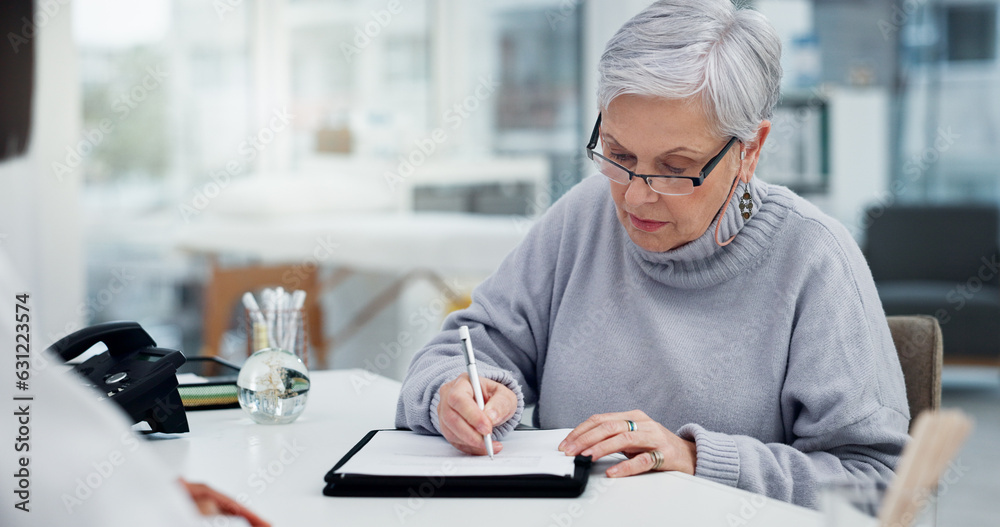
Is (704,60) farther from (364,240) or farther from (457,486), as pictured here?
(364,240)

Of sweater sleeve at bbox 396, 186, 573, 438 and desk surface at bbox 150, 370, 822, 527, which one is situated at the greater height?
sweater sleeve at bbox 396, 186, 573, 438

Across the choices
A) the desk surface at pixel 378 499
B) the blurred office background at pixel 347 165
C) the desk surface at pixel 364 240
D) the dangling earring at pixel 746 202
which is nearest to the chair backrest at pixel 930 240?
the blurred office background at pixel 347 165

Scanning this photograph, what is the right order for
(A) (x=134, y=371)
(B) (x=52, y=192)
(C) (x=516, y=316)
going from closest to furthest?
(A) (x=134, y=371) < (C) (x=516, y=316) < (B) (x=52, y=192)

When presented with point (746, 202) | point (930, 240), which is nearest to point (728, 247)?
point (746, 202)

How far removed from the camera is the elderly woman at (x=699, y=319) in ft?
3.73

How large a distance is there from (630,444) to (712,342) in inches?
13.3

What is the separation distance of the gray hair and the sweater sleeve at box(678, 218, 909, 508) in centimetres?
24

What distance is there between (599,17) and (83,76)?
243 cm

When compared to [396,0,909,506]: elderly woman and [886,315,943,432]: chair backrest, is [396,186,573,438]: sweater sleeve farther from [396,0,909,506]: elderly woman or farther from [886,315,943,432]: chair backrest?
[886,315,943,432]: chair backrest

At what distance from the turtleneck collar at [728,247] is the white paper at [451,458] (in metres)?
0.34

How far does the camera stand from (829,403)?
1171 millimetres

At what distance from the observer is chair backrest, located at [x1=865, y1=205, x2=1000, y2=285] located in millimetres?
4883

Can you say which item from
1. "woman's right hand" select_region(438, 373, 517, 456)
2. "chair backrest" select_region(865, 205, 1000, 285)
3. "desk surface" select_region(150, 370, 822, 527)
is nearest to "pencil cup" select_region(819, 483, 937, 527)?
"desk surface" select_region(150, 370, 822, 527)

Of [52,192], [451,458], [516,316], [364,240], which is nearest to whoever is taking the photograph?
[451,458]
